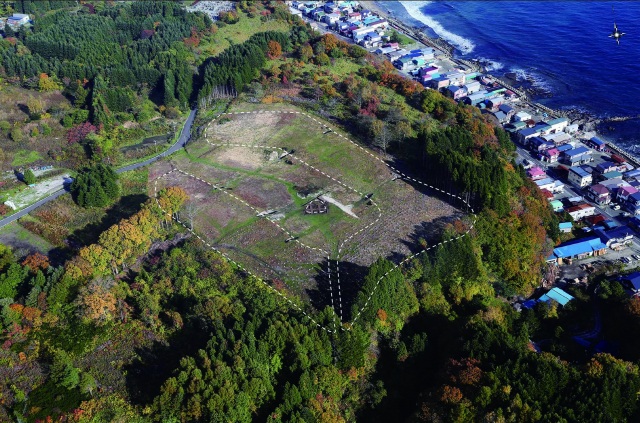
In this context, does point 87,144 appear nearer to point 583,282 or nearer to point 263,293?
point 263,293

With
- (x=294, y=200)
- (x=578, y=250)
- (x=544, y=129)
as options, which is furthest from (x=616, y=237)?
(x=294, y=200)

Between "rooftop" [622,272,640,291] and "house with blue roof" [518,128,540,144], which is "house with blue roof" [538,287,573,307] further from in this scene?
"house with blue roof" [518,128,540,144]

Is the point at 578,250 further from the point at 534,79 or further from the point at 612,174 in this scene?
the point at 534,79

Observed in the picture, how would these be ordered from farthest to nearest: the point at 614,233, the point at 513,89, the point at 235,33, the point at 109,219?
the point at 235,33
the point at 513,89
the point at 614,233
the point at 109,219

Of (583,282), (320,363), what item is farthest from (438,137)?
(320,363)

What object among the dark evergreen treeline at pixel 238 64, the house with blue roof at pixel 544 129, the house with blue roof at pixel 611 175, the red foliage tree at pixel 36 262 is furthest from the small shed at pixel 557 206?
the red foliage tree at pixel 36 262

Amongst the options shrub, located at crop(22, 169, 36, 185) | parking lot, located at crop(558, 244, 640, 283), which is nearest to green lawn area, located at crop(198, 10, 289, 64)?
shrub, located at crop(22, 169, 36, 185)

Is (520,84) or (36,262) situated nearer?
(36,262)
